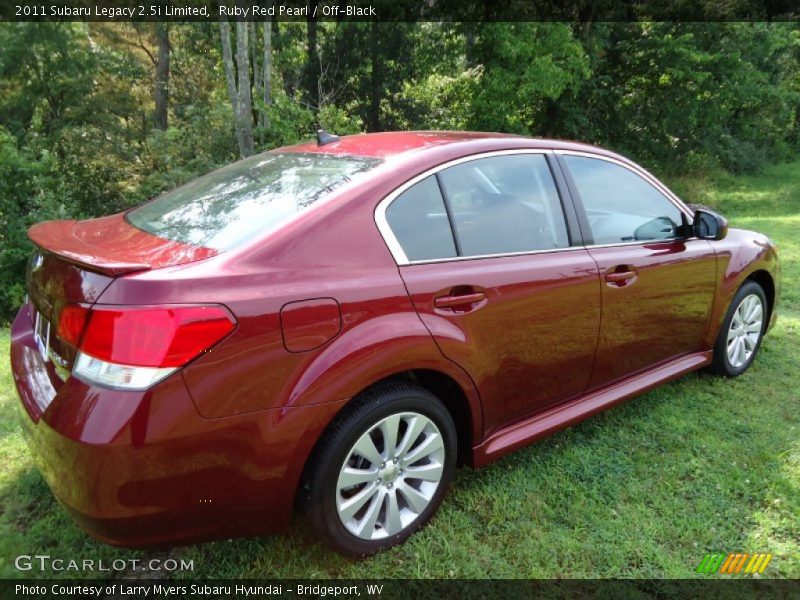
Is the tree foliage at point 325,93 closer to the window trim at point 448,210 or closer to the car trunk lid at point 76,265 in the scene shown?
the car trunk lid at point 76,265

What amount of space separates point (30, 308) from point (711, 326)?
3.67 metres

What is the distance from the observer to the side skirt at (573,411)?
99.4 inches

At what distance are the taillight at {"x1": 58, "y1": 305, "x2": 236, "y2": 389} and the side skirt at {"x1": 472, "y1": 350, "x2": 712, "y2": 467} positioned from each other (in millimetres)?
1331

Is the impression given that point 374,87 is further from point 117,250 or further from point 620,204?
point 117,250

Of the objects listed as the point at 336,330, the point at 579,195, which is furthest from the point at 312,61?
the point at 336,330

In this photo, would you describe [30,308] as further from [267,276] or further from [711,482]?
[711,482]

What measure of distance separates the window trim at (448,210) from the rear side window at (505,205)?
2 cm

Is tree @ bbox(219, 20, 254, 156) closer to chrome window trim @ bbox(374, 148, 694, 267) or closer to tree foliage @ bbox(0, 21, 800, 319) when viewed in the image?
tree foliage @ bbox(0, 21, 800, 319)

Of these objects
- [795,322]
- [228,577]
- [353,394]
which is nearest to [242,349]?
[353,394]

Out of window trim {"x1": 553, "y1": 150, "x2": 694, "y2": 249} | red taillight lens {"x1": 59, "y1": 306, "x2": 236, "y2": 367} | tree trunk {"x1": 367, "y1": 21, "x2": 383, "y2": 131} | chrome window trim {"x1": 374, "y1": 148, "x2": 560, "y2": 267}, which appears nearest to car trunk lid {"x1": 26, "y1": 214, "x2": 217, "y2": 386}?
red taillight lens {"x1": 59, "y1": 306, "x2": 236, "y2": 367}

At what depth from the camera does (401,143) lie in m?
2.62

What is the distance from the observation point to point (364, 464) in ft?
7.06

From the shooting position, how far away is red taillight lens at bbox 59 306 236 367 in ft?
5.41

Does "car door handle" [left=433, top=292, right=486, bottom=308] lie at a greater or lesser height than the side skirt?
greater
